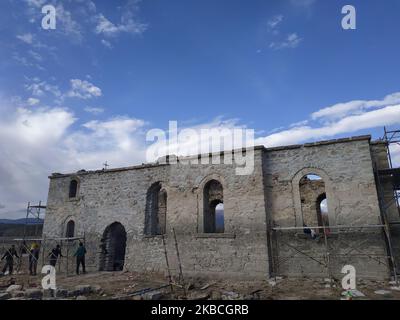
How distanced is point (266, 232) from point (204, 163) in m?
4.04

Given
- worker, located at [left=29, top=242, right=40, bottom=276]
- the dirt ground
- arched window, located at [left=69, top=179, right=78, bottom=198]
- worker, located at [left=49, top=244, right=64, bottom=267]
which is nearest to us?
the dirt ground

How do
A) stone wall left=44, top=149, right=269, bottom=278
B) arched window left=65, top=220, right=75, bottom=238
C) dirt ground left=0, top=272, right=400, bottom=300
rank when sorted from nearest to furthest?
dirt ground left=0, top=272, right=400, bottom=300 → stone wall left=44, top=149, right=269, bottom=278 → arched window left=65, top=220, right=75, bottom=238

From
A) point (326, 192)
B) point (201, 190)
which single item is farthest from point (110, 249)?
point (326, 192)

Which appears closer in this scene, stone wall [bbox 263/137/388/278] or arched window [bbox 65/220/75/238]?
stone wall [bbox 263/137/388/278]

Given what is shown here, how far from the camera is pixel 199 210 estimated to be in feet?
43.1

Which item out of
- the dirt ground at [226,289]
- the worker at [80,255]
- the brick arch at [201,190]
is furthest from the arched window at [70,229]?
the brick arch at [201,190]

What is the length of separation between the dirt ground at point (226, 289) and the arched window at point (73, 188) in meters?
5.35

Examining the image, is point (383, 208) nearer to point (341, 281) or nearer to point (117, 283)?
point (341, 281)

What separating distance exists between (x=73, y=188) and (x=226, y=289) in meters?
11.2

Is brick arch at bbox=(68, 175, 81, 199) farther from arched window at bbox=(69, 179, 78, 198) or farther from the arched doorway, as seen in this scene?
the arched doorway

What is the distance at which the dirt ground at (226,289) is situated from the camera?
8.80 metres

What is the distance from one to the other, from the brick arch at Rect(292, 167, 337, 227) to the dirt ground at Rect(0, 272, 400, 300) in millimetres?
2199

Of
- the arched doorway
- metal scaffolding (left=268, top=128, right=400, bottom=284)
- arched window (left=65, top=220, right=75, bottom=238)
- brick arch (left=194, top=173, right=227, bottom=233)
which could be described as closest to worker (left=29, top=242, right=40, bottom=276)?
arched window (left=65, top=220, right=75, bottom=238)

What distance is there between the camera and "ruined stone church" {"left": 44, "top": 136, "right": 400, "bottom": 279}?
10789 millimetres
